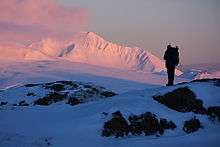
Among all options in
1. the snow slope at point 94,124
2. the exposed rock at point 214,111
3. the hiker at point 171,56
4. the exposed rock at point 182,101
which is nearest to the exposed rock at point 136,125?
the snow slope at point 94,124

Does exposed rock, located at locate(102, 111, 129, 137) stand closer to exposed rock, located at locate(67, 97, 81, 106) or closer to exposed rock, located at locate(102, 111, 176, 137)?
exposed rock, located at locate(102, 111, 176, 137)

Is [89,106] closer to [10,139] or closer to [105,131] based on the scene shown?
[105,131]

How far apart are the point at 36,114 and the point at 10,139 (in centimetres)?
560

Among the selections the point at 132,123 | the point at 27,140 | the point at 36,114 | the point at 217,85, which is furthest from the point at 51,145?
the point at 217,85

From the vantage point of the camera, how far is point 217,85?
31.2 m

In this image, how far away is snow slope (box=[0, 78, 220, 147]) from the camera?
2352 centimetres

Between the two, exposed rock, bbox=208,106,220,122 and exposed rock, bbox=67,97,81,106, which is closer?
exposed rock, bbox=208,106,220,122

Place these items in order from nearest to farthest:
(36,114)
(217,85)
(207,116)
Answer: (207,116)
(36,114)
(217,85)

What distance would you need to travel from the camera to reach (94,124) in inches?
992

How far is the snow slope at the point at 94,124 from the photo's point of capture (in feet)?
77.2

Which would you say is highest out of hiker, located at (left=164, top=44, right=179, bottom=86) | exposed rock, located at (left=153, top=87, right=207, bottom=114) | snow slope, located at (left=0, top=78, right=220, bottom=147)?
hiker, located at (left=164, top=44, right=179, bottom=86)

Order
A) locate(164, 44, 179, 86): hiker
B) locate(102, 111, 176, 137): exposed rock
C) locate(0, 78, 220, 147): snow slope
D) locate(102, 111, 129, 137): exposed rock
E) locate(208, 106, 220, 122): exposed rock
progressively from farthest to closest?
locate(164, 44, 179, 86): hiker, locate(208, 106, 220, 122): exposed rock, locate(102, 111, 176, 137): exposed rock, locate(102, 111, 129, 137): exposed rock, locate(0, 78, 220, 147): snow slope

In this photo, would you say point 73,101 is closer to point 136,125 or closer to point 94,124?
point 94,124

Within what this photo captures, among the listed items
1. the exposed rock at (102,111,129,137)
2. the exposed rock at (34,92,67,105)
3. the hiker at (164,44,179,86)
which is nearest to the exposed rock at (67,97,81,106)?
the exposed rock at (34,92,67,105)
